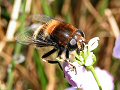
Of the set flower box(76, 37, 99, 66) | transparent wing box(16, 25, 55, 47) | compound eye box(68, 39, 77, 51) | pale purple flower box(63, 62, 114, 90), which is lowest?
pale purple flower box(63, 62, 114, 90)

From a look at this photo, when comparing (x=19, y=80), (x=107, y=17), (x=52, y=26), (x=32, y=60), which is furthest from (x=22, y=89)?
(x=52, y=26)

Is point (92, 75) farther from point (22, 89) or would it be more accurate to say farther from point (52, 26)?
point (22, 89)

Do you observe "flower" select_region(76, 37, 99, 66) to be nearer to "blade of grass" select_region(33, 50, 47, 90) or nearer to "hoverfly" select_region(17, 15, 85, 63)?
"hoverfly" select_region(17, 15, 85, 63)

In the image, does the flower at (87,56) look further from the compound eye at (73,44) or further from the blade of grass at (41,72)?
the blade of grass at (41,72)

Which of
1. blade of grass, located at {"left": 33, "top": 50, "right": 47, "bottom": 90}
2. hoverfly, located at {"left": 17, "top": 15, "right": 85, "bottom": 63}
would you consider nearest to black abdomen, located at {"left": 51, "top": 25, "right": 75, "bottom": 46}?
hoverfly, located at {"left": 17, "top": 15, "right": 85, "bottom": 63}

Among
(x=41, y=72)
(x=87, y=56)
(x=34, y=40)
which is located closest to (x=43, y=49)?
(x=41, y=72)

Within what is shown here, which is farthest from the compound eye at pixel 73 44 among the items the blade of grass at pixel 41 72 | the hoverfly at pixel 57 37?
the blade of grass at pixel 41 72

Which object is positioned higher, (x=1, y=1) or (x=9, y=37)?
(x=1, y=1)
